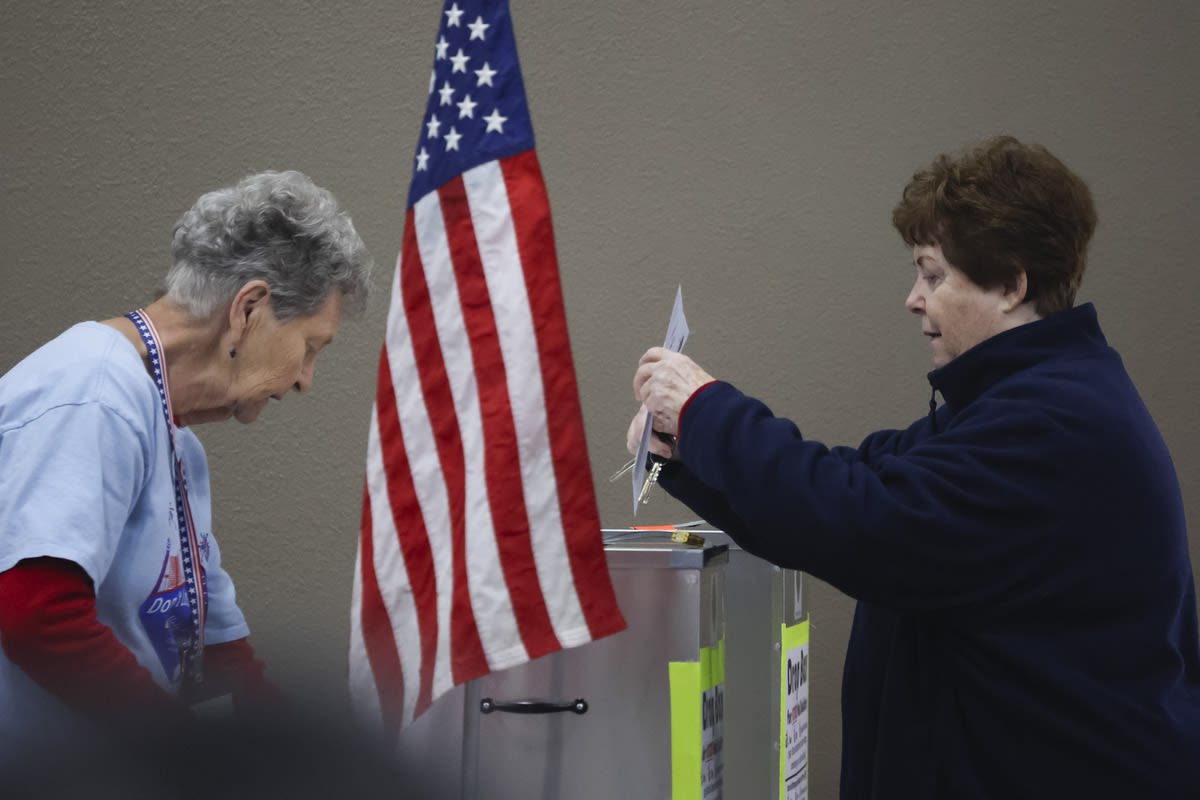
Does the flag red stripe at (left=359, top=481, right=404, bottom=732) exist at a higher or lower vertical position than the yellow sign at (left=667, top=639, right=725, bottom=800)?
higher

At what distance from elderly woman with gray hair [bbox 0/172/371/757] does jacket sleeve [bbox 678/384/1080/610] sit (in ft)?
2.05

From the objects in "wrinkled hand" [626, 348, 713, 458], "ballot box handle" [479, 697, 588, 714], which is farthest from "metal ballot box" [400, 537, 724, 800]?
"wrinkled hand" [626, 348, 713, 458]

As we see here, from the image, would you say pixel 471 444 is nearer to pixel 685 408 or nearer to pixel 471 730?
pixel 685 408

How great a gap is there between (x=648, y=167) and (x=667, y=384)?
152 centimetres

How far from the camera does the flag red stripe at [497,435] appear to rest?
153 centimetres

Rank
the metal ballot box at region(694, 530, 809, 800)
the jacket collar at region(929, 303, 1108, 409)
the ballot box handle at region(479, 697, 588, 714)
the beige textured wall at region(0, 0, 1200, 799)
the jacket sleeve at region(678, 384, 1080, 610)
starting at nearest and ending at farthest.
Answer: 1. the jacket sleeve at region(678, 384, 1080, 610)
2. the jacket collar at region(929, 303, 1108, 409)
3. the ballot box handle at region(479, 697, 588, 714)
4. the metal ballot box at region(694, 530, 809, 800)
5. the beige textured wall at region(0, 0, 1200, 799)

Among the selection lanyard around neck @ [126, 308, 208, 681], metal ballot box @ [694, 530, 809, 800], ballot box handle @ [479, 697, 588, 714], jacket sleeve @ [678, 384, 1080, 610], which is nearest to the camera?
jacket sleeve @ [678, 384, 1080, 610]

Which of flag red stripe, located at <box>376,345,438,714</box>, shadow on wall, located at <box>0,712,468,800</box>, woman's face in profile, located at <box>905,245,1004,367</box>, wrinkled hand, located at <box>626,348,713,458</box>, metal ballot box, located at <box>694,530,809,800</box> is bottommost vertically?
metal ballot box, located at <box>694,530,809,800</box>

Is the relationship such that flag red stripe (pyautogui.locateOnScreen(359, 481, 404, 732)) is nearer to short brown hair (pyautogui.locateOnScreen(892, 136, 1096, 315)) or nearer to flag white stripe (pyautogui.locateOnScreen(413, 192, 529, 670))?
flag white stripe (pyautogui.locateOnScreen(413, 192, 529, 670))

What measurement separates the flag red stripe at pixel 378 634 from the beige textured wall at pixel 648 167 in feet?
4.56

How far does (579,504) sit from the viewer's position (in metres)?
1.54

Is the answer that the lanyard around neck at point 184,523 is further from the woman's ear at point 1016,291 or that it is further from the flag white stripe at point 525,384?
the woman's ear at point 1016,291

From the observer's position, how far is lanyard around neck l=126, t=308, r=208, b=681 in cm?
165

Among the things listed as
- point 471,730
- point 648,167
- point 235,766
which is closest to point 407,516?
point 471,730
